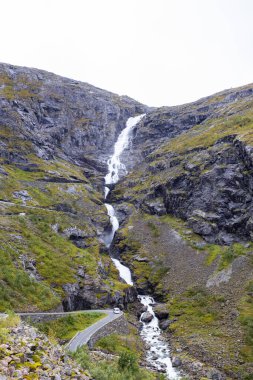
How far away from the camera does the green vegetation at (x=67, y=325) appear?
41.3 meters

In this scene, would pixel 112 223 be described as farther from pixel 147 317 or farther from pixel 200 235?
pixel 147 317

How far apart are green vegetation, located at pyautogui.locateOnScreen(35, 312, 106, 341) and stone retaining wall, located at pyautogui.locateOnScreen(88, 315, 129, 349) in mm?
2750

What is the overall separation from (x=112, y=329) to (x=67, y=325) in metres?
7.10

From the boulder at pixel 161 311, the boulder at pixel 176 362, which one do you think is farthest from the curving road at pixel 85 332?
the boulder at pixel 161 311

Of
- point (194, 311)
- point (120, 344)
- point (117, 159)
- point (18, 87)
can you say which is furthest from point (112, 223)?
point (18, 87)

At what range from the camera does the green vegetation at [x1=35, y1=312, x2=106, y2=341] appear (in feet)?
136

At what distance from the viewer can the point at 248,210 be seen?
85.1 m

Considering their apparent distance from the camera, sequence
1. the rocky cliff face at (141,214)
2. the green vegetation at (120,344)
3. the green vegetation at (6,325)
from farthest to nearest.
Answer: the rocky cliff face at (141,214)
the green vegetation at (120,344)
the green vegetation at (6,325)

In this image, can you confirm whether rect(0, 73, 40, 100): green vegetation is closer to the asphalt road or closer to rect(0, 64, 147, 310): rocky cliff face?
rect(0, 64, 147, 310): rocky cliff face

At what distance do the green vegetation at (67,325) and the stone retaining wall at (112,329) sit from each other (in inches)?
108

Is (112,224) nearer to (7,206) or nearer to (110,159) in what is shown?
(7,206)

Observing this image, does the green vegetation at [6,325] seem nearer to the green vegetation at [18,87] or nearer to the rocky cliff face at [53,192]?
the rocky cliff face at [53,192]

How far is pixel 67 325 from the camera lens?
45094 millimetres

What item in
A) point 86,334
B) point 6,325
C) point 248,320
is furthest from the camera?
point 248,320
